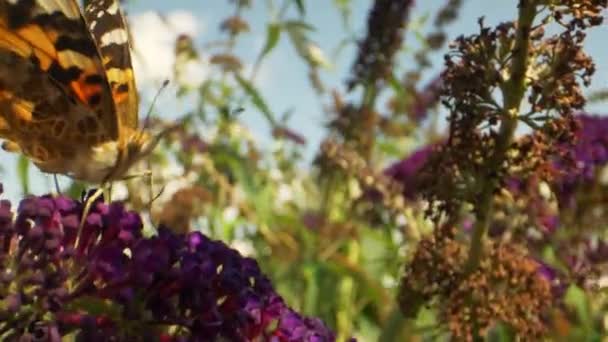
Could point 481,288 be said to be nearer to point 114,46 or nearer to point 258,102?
point 114,46

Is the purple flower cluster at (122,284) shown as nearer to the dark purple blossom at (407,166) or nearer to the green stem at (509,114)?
the green stem at (509,114)

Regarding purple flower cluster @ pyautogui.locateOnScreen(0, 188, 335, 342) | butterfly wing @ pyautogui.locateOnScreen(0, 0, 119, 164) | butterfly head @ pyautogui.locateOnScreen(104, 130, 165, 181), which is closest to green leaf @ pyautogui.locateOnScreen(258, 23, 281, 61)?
butterfly head @ pyautogui.locateOnScreen(104, 130, 165, 181)

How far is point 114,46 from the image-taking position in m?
2.48

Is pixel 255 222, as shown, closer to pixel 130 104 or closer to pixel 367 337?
pixel 367 337

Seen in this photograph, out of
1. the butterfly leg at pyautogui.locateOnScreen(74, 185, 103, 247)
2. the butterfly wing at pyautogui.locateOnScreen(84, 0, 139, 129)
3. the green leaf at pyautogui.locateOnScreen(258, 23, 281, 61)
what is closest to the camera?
the butterfly leg at pyautogui.locateOnScreen(74, 185, 103, 247)

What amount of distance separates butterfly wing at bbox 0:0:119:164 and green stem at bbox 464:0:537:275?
0.88 metres

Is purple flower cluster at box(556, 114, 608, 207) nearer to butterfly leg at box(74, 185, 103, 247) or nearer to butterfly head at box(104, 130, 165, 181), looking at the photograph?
butterfly head at box(104, 130, 165, 181)

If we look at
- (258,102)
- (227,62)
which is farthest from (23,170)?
(227,62)

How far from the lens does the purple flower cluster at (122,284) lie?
1715mm

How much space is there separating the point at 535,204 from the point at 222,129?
2.52 metres

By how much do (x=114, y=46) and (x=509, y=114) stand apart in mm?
956

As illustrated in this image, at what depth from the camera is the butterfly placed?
2.38 metres

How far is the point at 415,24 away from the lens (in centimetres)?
430

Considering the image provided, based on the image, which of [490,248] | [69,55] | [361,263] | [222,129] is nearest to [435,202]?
[490,248]
